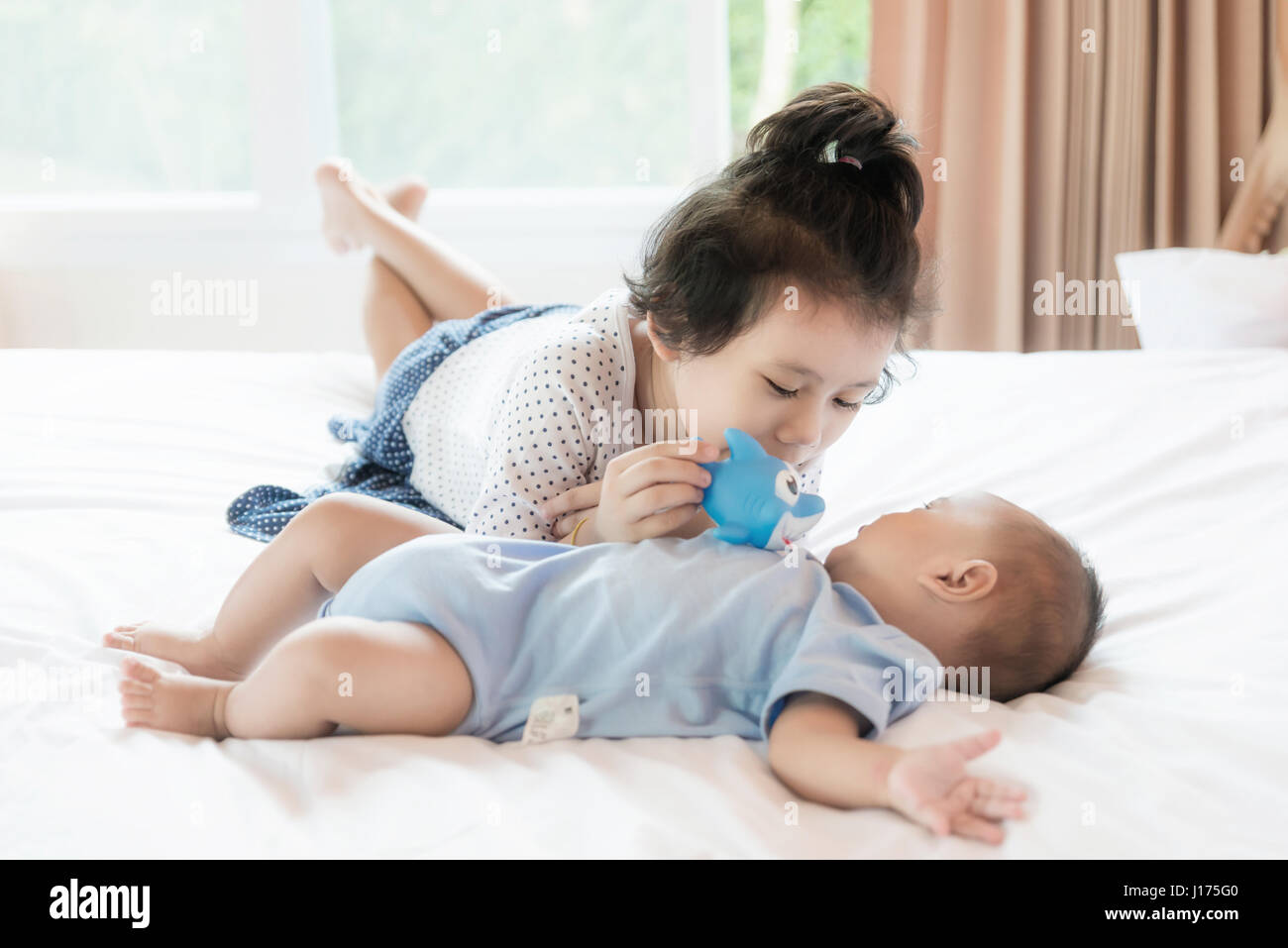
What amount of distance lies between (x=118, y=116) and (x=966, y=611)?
9.98 feet

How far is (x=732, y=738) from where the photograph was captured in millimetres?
849

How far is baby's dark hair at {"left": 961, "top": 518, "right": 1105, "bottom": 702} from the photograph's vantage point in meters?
0.92

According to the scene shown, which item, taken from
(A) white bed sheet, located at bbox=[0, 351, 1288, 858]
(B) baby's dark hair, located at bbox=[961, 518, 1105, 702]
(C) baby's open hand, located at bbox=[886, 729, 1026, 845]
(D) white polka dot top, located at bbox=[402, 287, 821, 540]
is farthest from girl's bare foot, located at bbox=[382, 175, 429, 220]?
(C) baby's open hand, located at bbox=[886, 729, 1026, 845]

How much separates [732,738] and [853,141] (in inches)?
22.4

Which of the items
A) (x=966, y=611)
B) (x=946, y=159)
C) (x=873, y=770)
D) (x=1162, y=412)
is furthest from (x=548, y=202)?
(x=873, y=770)

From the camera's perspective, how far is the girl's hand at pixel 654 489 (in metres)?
0.96

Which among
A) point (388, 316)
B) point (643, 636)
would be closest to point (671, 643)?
point (643, 636)

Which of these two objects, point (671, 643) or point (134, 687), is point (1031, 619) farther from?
point (134, 687)

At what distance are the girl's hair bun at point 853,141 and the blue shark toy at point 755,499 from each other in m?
0.30

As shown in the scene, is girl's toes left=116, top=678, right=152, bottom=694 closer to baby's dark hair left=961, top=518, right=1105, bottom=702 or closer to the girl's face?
the girl's face

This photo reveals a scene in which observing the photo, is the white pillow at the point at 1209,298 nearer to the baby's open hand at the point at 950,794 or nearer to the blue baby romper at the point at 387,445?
the blue baby romper at the point at 387,445

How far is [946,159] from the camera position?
243cm

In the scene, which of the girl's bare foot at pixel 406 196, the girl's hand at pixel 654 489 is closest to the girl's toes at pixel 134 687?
the girl's hand at pixel 654 489
